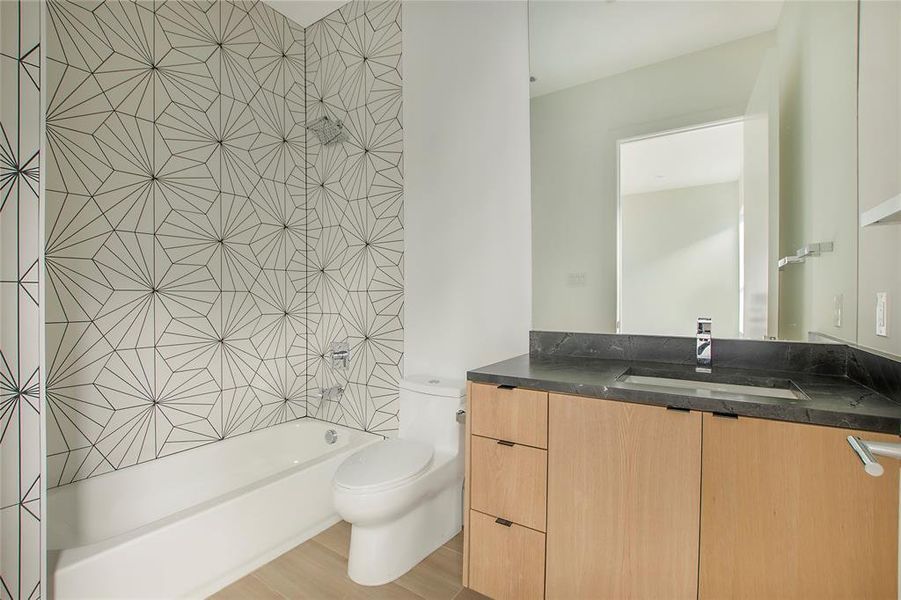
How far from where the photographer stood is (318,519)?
6.81 ft

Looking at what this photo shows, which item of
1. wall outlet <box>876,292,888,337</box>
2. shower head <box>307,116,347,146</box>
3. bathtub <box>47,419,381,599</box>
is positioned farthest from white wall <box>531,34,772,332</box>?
bathtub <box>47,419,381,599</box>

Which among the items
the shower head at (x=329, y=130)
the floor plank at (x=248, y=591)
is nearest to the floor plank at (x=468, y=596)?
the floor plank at (x=248, y=591)

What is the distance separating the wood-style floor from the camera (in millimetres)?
1645

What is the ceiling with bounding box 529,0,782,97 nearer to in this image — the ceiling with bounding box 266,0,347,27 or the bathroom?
the bathroom

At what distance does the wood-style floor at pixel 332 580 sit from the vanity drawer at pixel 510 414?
740 millimetres

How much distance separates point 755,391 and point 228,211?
2634mm

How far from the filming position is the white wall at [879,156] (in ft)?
3.75

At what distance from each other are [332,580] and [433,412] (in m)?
0.80

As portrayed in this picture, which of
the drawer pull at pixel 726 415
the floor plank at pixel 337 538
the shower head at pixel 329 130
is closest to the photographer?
the drawer pull at pixel 726 415

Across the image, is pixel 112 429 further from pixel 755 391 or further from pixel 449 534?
pixel 755 391

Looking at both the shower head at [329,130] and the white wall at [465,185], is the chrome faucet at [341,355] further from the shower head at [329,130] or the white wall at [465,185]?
the shower head at [329,130]

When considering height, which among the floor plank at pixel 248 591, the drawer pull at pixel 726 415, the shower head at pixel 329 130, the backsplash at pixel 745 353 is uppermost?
the shower head at pixel 329 130

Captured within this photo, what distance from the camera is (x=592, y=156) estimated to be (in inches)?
73.9

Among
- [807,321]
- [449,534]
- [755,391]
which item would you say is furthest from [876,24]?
[449,534]
